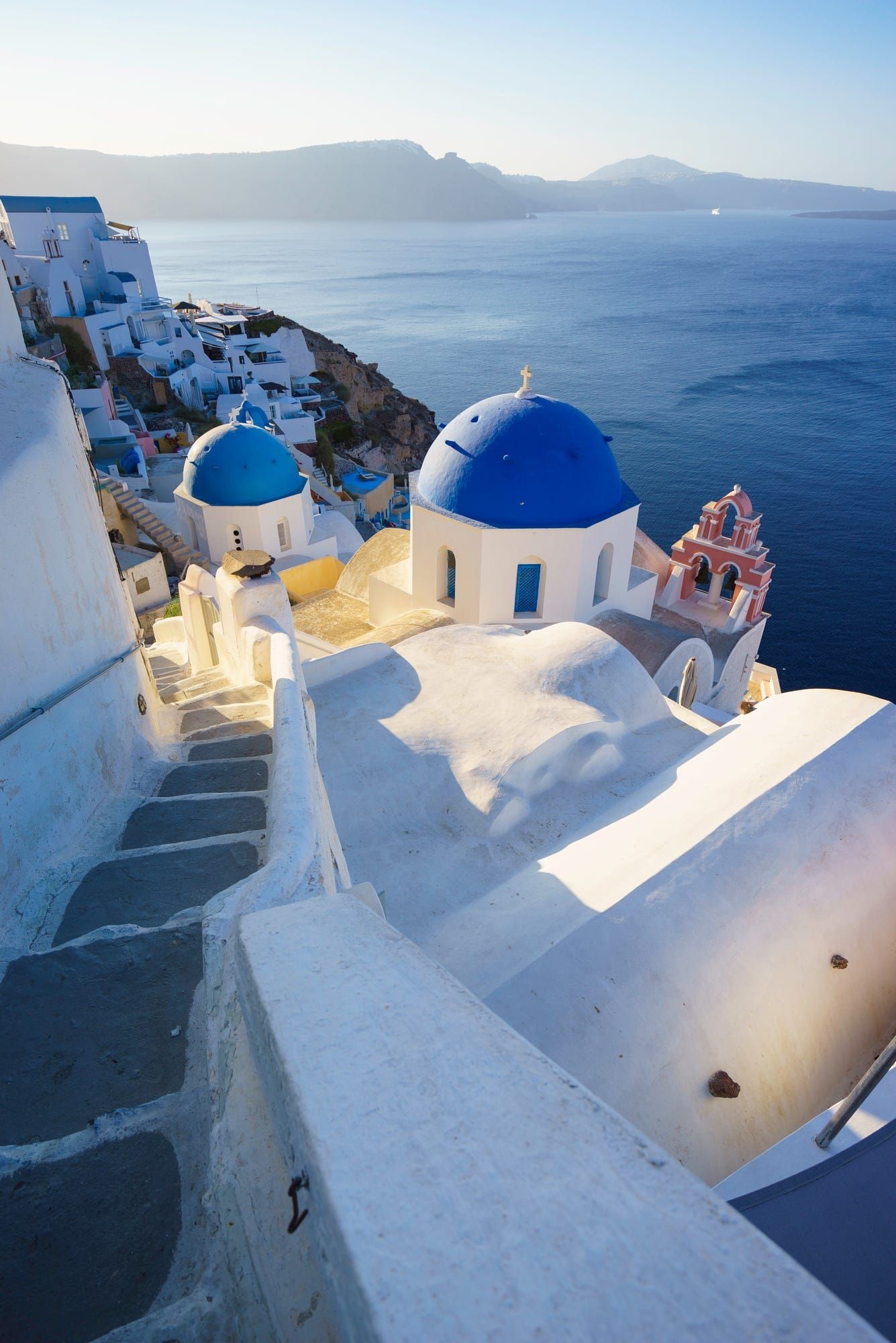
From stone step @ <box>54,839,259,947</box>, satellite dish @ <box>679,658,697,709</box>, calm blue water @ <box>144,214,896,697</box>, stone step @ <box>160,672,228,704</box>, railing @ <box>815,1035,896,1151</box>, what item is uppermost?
stone step @ <box>54,839,259,947</box>

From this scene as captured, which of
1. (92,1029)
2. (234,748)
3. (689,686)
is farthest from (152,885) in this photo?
(689,686)

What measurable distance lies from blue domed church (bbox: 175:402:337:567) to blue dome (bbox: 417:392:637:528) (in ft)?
21.3

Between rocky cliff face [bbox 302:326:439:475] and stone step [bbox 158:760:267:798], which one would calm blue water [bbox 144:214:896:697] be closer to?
rocky cliff face [bbox 302:326:439:475]

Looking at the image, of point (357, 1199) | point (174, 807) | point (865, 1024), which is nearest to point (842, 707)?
point (865, 1024)

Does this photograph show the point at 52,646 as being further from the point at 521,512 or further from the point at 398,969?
the point at 521,512

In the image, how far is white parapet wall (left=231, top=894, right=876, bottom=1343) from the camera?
124 centimetres

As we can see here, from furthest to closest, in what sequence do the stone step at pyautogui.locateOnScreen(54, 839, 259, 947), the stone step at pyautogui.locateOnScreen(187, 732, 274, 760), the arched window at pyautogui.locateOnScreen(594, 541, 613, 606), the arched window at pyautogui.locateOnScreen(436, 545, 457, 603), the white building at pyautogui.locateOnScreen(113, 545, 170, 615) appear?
the white building at pyautogui.locateOnScreen(113, 545, 170, 615)
the arched window at pyautogui.locateOnScreen(594, 541, 613, 606)
the arched window at pyautogui.locateOnScreen(436, 545, 457, 603)
the stone step at pyautogui.locateOnScreen(187, 732, 274, 760)
the stone step at pyautogui.locateOnScreen(54, 839, 259, 947)

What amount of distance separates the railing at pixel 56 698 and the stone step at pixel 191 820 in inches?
27.4

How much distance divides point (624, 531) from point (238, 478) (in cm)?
879

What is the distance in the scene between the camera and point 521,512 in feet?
37.1

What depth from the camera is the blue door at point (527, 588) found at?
11969 mm

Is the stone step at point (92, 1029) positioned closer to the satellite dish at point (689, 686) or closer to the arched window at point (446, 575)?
the arched window at point (446, 575)

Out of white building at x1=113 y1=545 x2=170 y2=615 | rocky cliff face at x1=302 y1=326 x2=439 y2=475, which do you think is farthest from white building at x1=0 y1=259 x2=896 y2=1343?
rocky cliff face at x1=302 y1=326 x2=439 y2=475

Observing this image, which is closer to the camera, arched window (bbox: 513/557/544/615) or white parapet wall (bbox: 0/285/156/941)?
white parapet wall (bbox: 0/285/156/941)
